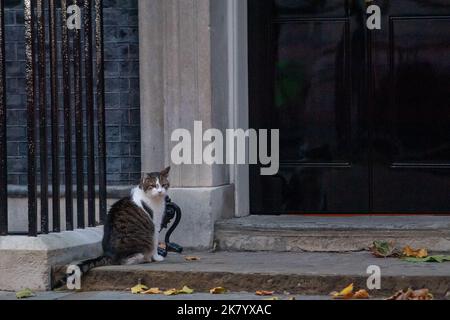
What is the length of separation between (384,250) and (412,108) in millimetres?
1515

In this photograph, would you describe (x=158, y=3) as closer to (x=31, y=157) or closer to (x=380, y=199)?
(x=31, y=157)

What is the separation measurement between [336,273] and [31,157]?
2237 mm

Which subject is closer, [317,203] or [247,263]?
[247,263]

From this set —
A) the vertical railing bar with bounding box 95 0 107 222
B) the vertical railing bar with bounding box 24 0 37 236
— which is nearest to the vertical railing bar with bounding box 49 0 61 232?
the vertical railing bar with bounding box 24 0 37 236

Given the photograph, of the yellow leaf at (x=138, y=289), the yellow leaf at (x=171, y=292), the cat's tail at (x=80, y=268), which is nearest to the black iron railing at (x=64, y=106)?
the cat's tail at (x=80, y=268)

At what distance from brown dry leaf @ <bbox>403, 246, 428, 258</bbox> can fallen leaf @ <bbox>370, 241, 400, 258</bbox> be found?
7 cm

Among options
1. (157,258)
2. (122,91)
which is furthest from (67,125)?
(157,258)

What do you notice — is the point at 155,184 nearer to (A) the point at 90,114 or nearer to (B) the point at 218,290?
(A) the point at 90,114

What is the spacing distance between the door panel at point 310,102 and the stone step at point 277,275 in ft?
4.09

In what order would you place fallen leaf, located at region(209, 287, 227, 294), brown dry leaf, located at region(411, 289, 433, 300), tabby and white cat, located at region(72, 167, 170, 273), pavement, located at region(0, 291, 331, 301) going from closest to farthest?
brown dry leaf, located at region(411, 289, 433, 300) → pavement, located at region(0, 291, 331, 301) → fallen leaf, located at region(209, 287, 227, 294) → tabby and white cat, located at region(72, 167, 170, 273)

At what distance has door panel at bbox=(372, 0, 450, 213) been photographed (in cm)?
926

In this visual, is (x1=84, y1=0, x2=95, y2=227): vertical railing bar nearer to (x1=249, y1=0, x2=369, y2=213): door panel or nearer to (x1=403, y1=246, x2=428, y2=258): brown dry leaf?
(x1=249, y1=0, x2=369, y2=213): door panel

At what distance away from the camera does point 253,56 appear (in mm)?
9500
